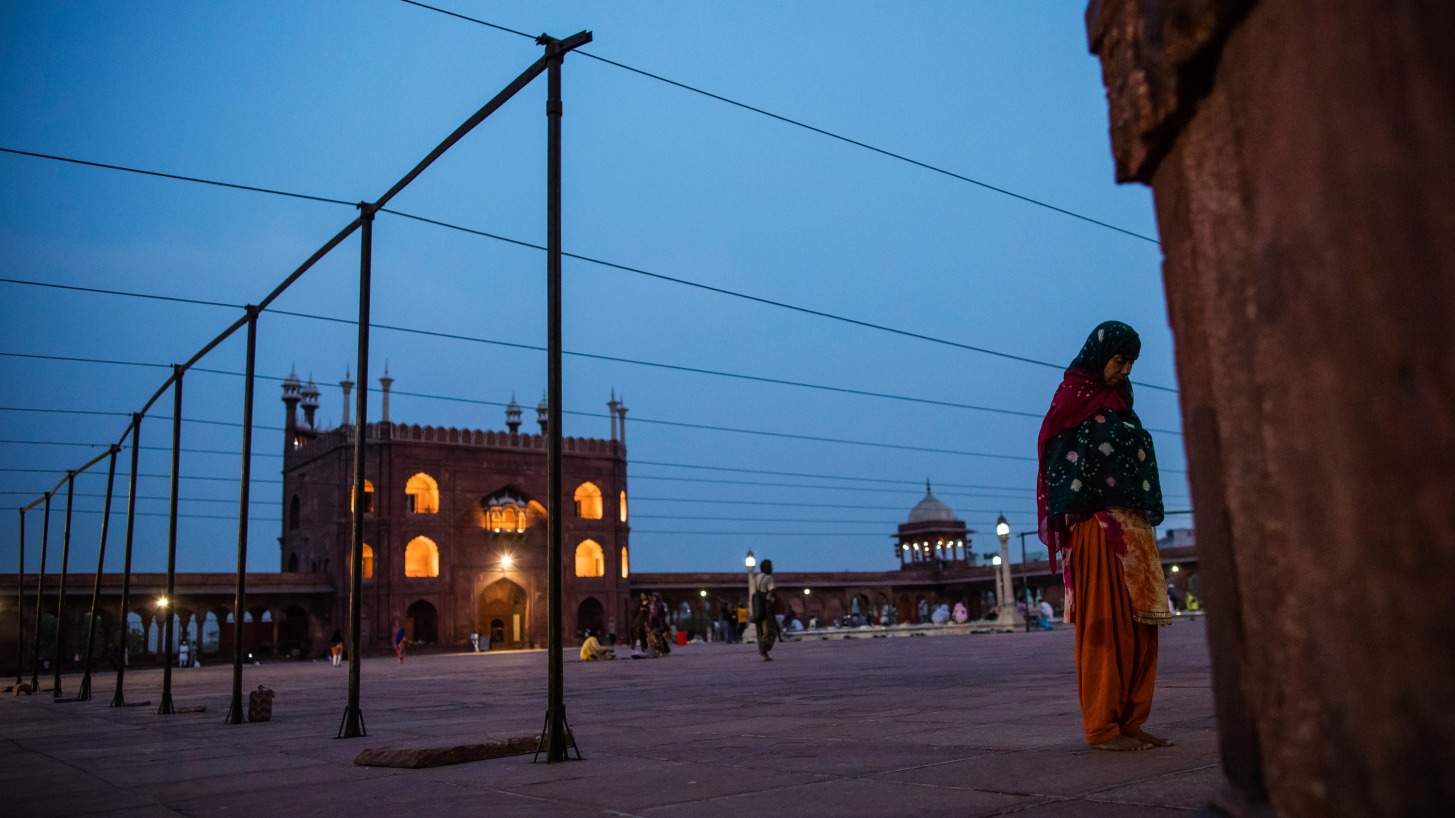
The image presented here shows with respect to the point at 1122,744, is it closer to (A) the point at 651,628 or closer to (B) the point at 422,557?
(A) the point at 651,628

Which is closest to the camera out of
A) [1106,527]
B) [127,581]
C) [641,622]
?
[1106,527]

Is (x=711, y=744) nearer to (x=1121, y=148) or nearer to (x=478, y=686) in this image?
(x=1121, y=148)

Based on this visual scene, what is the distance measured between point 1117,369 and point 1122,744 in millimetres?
1255

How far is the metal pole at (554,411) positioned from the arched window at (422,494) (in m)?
32.6

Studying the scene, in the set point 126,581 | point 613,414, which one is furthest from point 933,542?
point 126,581

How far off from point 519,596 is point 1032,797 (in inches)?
1423

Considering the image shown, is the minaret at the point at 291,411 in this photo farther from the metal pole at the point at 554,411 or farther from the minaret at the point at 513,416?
the metal pole at the point at 554,411

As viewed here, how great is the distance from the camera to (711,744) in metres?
4.07

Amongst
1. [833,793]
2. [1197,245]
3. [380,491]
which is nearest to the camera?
[1197,245]

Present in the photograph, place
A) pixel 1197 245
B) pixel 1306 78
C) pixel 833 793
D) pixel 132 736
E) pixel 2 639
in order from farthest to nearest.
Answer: pixel 2 639 < pixel 132 736 < pixel 833 793 < pixel 1197 245 < pixel 1306 78

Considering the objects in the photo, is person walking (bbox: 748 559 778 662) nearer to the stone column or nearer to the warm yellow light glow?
the stone column

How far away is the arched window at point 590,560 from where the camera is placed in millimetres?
38219

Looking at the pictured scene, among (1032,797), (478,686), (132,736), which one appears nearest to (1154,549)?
(1032,797)

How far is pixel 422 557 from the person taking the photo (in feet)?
116
